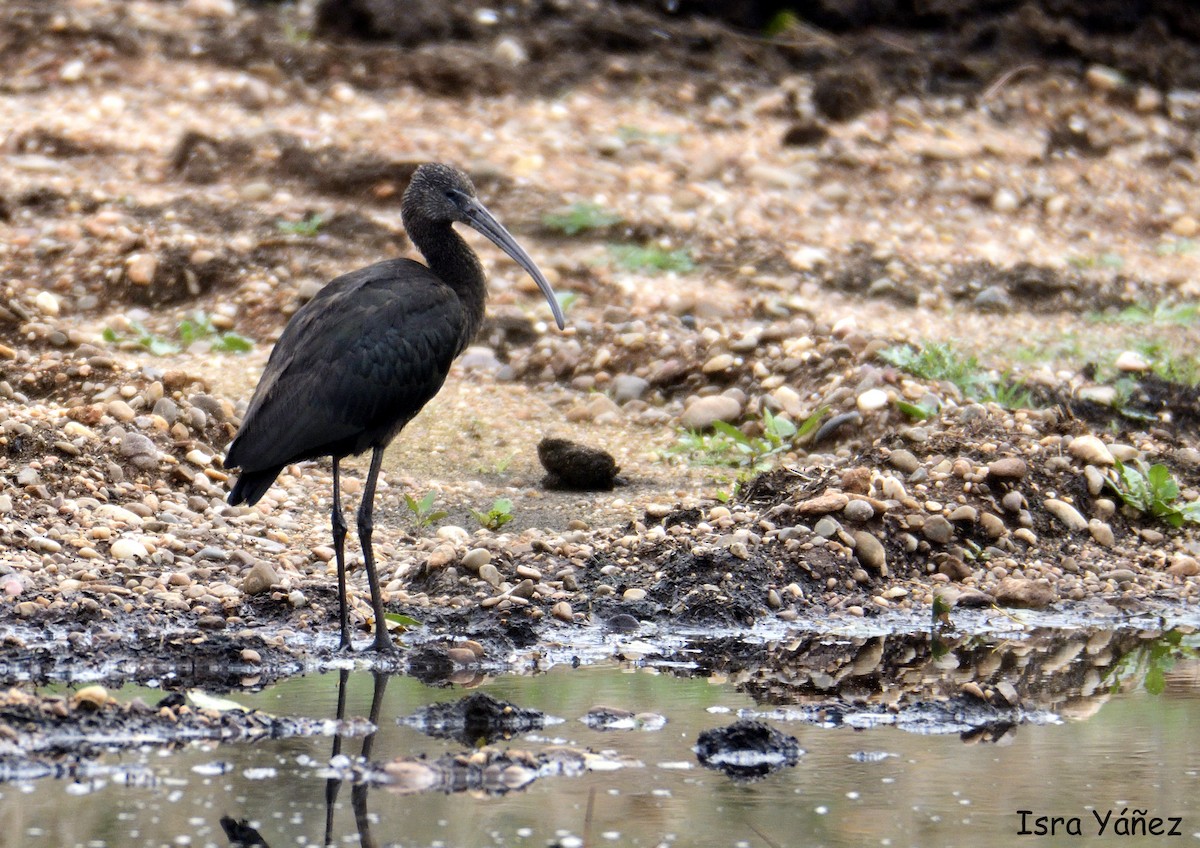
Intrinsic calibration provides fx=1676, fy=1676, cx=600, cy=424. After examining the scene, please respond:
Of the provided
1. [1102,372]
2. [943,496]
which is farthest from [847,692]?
[1102,372]

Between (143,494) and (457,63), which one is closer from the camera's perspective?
(143,494)

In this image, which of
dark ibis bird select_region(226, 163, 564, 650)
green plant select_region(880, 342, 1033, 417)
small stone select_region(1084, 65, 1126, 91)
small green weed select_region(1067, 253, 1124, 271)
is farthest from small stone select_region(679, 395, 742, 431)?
small stone select_region(1084, 65, 1126, 91)

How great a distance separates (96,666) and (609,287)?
15.9 feet

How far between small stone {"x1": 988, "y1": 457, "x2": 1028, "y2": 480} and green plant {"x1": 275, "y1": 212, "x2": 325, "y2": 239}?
14.9 ft

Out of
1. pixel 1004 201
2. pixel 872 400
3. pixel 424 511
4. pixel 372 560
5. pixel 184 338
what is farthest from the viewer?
pixel 1004 201

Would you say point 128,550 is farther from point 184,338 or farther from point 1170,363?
point 1170,363

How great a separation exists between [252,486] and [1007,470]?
130 inches

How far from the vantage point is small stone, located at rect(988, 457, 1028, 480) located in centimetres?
734

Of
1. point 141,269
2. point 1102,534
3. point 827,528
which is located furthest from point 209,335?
point 1102,534

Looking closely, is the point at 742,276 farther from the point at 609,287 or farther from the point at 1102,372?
the point at 1102,372

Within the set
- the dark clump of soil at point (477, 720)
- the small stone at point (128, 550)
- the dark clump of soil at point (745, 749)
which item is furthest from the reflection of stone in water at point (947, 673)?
the small stone at point (128, 550)

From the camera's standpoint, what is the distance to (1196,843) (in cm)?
426

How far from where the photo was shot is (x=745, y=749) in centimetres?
486

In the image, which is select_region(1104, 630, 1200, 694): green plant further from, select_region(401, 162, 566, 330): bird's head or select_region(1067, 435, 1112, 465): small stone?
select_region(401, 162, 566, 330): bird's head
